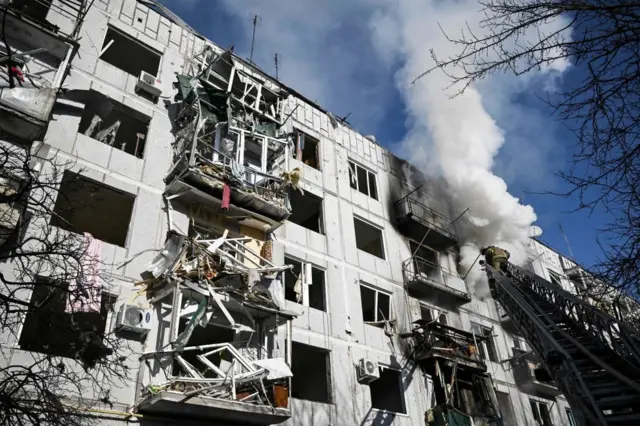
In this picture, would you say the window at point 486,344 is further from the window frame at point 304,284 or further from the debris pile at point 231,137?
the debris pile at point 231,137

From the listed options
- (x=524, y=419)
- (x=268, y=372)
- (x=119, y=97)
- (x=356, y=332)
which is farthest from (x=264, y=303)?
(x=524, y=419)

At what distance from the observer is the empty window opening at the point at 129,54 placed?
54.3 ft

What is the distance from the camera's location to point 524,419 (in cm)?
2022

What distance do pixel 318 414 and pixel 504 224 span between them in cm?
1913

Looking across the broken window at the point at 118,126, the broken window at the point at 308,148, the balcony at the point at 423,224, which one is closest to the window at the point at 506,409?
the balcony at the point at 423,224

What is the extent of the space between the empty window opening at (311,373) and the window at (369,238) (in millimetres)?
6350

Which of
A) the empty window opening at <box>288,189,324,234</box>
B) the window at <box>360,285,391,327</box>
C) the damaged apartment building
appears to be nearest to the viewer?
the damaged apartment building

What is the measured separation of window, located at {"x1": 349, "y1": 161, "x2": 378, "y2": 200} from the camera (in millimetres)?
22116

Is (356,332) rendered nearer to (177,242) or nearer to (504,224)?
Result: (177,242)

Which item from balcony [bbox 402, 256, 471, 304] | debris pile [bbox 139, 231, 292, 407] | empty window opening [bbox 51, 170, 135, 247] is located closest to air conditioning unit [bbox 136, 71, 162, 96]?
empty window opening [bbox 51, 170, 135, 247]

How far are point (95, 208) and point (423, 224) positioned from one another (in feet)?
47.4

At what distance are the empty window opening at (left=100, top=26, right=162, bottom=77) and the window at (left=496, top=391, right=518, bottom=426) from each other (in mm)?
20168

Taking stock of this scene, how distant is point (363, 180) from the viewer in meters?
22.8

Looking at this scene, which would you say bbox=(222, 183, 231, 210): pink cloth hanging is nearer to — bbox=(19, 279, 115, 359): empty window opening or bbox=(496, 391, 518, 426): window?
bbox=(19, 279, 115, 359): empty window opening
